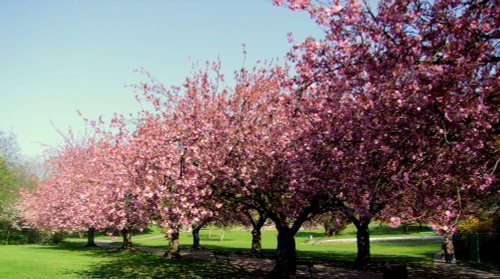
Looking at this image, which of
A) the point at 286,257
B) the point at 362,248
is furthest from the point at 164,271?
the point at 362,248

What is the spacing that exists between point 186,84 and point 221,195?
5476 mm

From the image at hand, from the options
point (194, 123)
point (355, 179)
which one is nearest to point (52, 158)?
point (194, 123)

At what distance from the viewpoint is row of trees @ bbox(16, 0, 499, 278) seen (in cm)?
727

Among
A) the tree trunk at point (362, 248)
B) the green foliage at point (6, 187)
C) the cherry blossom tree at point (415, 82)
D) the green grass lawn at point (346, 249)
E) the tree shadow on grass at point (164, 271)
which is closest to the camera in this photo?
the cherry blossom tree at point (415, 82)

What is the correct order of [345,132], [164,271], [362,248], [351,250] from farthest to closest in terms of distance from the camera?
1. [351,250]
2. [362,248]
3. [164,271]
4. [345,132]

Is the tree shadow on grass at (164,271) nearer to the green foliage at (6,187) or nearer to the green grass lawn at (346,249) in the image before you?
the green grass lawn at (346,249)

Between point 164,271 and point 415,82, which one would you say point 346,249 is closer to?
point 164,271

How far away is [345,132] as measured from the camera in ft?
31.7

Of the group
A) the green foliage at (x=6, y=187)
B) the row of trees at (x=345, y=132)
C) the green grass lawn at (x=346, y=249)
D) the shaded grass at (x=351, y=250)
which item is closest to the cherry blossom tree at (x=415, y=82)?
the row of trees at (x=345, y=132)

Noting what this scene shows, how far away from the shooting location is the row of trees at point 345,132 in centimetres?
727

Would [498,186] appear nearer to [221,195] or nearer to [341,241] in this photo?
[221,195]

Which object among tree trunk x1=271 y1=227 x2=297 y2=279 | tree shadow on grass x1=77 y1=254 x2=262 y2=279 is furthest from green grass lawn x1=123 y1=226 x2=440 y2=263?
tree shadow on grass x1=77 y1=254 x2=262 y2=279

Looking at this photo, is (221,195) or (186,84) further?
(186,84)

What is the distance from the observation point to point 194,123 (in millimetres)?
14398
